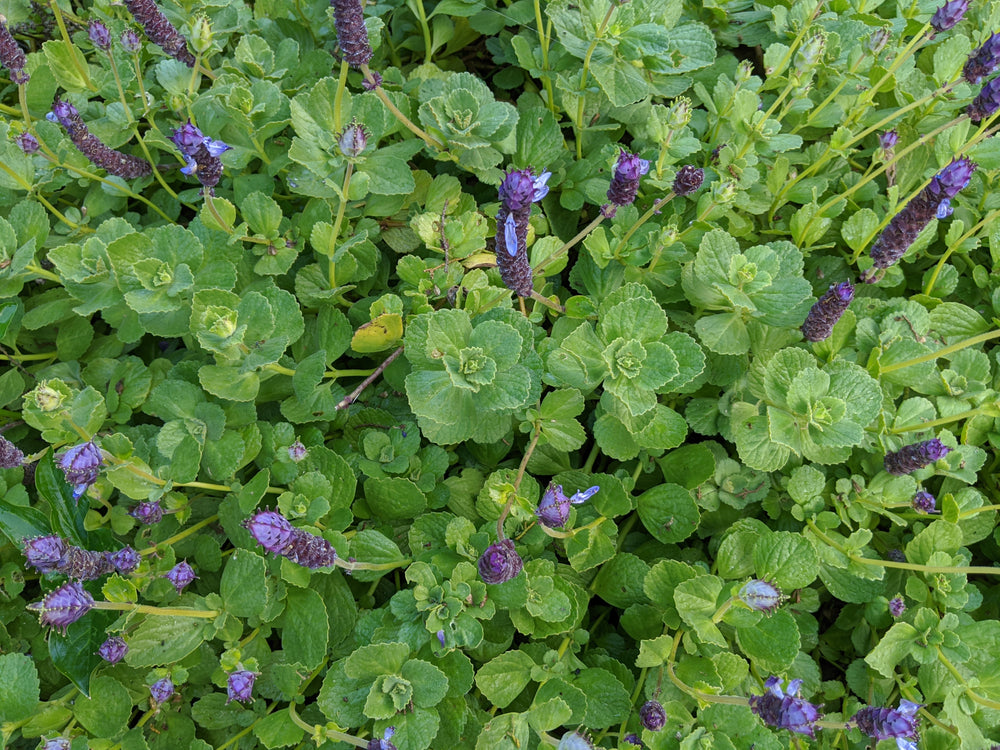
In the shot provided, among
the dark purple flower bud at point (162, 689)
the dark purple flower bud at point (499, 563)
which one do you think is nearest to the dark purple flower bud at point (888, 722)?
the dark purple flower bud at point (499, 563)

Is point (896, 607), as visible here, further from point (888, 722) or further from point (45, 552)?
point (45, 552)

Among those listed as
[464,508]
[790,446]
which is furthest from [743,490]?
[464,508]

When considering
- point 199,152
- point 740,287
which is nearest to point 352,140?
point 199,152

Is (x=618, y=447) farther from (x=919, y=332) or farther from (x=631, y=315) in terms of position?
(x=919, y=332)

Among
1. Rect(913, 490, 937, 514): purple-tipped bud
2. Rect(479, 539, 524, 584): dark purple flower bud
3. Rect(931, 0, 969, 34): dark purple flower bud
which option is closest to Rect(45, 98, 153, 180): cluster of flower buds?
Rect(479, 539, 524, 584): dark purple flower bud

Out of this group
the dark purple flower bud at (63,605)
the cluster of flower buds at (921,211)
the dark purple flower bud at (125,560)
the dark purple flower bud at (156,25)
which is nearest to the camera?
the dark purple flower bud at (63,605)

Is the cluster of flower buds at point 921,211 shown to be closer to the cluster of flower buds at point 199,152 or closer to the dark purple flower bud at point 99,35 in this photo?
the cluster of flower buds at point 199,152
